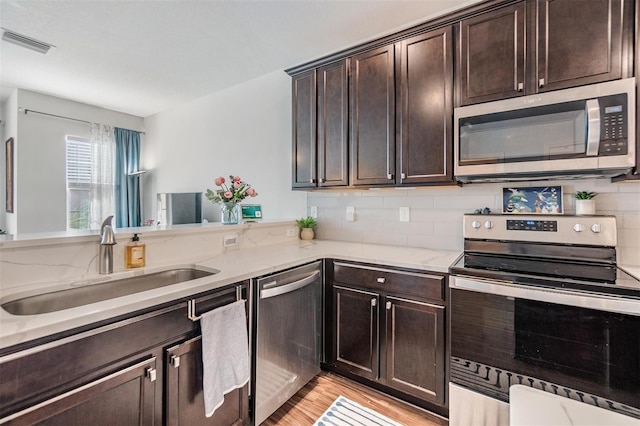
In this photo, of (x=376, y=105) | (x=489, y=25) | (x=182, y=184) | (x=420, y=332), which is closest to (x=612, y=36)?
(x=489, y=25)

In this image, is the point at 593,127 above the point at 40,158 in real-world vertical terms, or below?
below

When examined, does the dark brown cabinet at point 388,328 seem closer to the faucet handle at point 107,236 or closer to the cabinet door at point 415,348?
the cabinet door at point 415,348

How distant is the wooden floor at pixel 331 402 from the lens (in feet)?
5.65

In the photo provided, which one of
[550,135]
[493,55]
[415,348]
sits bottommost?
[415,348]

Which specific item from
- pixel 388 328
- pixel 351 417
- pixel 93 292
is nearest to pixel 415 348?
pixel 388 328

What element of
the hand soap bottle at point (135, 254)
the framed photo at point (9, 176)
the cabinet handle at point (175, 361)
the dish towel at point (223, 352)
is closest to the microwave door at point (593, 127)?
the dish towel at point (223, 352)

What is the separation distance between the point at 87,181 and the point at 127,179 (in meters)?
0.51

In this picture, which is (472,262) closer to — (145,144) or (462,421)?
(462,421)

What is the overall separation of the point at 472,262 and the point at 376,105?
1.29 m

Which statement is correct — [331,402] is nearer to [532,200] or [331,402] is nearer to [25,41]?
[532,200]

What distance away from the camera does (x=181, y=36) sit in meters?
2.44

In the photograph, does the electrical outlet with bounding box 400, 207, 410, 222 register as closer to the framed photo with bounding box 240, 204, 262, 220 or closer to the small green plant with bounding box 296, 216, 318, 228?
the small green plant with bounding box 296, 216, 318, 228

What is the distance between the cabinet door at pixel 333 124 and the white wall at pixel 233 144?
62 cm

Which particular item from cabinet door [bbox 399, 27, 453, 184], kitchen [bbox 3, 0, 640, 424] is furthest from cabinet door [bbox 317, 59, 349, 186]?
cabinet door [bbox 399, 27, 453, 184]
